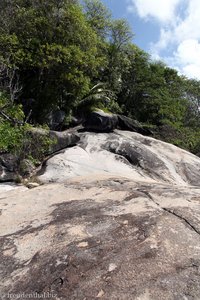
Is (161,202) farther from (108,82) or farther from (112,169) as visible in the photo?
(108,82)

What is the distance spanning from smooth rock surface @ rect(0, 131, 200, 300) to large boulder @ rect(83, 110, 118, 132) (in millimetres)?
9693

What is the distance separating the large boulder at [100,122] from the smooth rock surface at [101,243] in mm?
9693

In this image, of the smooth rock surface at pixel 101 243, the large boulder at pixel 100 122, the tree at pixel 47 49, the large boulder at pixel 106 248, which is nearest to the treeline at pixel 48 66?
the tree at pixel 47 49

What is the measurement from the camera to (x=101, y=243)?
4.04 m

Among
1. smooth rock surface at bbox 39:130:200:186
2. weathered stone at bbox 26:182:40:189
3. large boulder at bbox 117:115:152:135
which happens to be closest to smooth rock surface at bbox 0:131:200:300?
weathered stone at bbox 26:182:40:189

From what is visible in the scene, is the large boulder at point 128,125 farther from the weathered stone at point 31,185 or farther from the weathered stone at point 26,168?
the weathered stone at point 31,185

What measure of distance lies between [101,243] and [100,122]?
13097 mm

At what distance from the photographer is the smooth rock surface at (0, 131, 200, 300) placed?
10.7 feet

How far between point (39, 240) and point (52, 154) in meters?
8.37

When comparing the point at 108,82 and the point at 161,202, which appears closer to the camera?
the point at 161,202

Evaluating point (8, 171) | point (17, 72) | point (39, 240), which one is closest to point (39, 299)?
point (39, 240)

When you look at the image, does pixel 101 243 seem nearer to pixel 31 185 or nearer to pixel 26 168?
pixel 31 185

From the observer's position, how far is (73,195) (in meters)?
6.60

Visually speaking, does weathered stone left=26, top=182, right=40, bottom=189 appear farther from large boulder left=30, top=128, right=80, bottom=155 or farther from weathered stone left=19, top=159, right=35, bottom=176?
large boulder left=30, top=128, right=80, bottom=155
